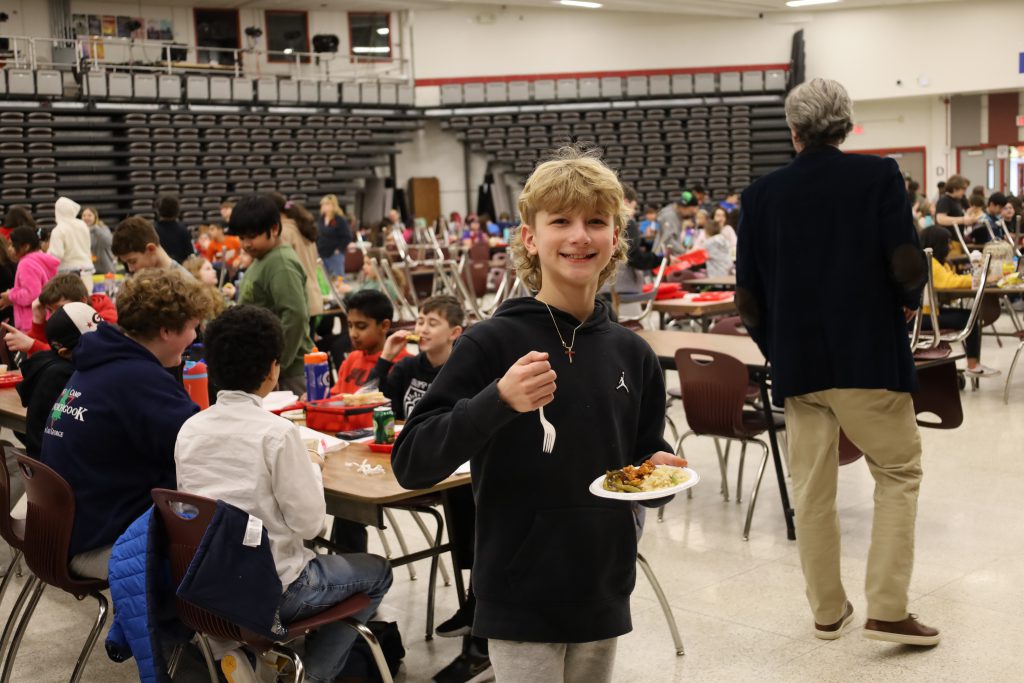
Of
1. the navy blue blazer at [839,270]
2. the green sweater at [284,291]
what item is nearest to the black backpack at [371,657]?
the navy blue blazer at [839,270]

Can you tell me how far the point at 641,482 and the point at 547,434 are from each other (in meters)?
0.16

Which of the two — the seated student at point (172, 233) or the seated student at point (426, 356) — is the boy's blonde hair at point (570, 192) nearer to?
the seated student at point (426, 356)

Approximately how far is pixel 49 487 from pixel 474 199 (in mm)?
20535

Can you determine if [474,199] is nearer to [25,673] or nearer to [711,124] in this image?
[711,124]

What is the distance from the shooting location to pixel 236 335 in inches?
101

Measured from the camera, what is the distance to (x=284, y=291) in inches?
176

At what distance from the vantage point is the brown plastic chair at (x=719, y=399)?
4.20 m

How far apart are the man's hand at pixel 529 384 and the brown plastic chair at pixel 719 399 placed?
2.81 metres

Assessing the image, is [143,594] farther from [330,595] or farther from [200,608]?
[330,595]

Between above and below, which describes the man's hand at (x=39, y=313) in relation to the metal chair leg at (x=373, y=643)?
above

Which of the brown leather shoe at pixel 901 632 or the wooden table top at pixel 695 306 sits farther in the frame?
the wooden table top at pixel 695 306

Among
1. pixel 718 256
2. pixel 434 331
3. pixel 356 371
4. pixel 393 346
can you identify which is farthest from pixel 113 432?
pixel 718 256

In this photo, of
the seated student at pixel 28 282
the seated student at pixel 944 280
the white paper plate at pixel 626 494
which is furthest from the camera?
the seated student at pixel 28 282

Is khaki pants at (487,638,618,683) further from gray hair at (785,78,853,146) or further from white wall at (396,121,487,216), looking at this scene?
white wall at (396,121,487,216)
